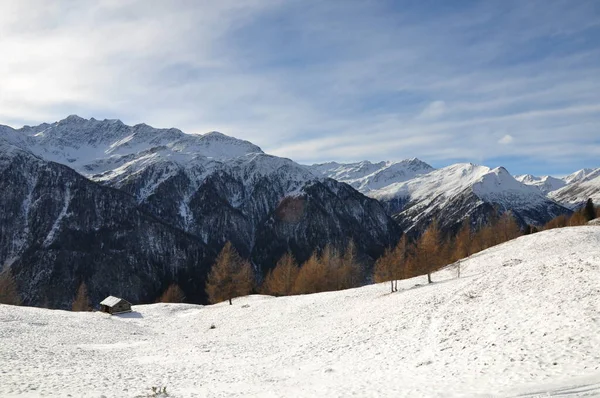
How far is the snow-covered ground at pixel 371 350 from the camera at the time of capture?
60.6ft

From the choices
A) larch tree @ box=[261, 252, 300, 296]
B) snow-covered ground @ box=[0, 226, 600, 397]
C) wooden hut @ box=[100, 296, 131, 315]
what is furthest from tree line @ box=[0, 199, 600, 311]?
snow-covered ground @ box=[0, 226, 600, 397]

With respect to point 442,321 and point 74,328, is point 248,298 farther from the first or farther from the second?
point 442,321

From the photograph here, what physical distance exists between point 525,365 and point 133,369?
24467 mm

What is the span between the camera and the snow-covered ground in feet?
60.6

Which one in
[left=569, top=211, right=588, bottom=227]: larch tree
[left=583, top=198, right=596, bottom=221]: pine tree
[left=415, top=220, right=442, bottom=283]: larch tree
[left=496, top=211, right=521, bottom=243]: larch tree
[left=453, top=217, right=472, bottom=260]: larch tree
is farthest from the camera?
Answer: [left=569, top=211, right=588, bottom=227]: larch tree

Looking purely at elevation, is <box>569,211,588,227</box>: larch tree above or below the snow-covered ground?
above

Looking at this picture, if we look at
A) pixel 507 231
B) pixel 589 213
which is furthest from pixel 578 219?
pixel 507 231

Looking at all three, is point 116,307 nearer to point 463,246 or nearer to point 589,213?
point 463,246

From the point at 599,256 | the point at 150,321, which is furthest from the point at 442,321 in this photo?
the point at 150,321

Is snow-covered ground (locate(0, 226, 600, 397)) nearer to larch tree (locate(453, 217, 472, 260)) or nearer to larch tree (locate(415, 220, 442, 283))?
larch tree (locate(415, 220, 442, 283))

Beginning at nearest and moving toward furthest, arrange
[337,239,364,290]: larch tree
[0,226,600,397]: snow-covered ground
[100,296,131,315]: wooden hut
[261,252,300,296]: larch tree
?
1. [0,226,600,397]: snow-covered ground
2. [100,296,131,315]: wooden hut
3. [337,239,364,290]: larch tree
4. [261,252,300,296]: larch tree

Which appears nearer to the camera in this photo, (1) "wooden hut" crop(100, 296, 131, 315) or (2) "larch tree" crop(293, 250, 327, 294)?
(1) "wooden hut" crop(100, 296, 131, 315)

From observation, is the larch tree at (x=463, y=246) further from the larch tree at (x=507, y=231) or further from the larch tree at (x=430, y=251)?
the larch tree at (x=430, y=251)

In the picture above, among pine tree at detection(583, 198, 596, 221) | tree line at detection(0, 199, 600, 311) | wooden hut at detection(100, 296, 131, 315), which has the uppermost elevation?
pine tree at detection(583, 198, 596, 221)
